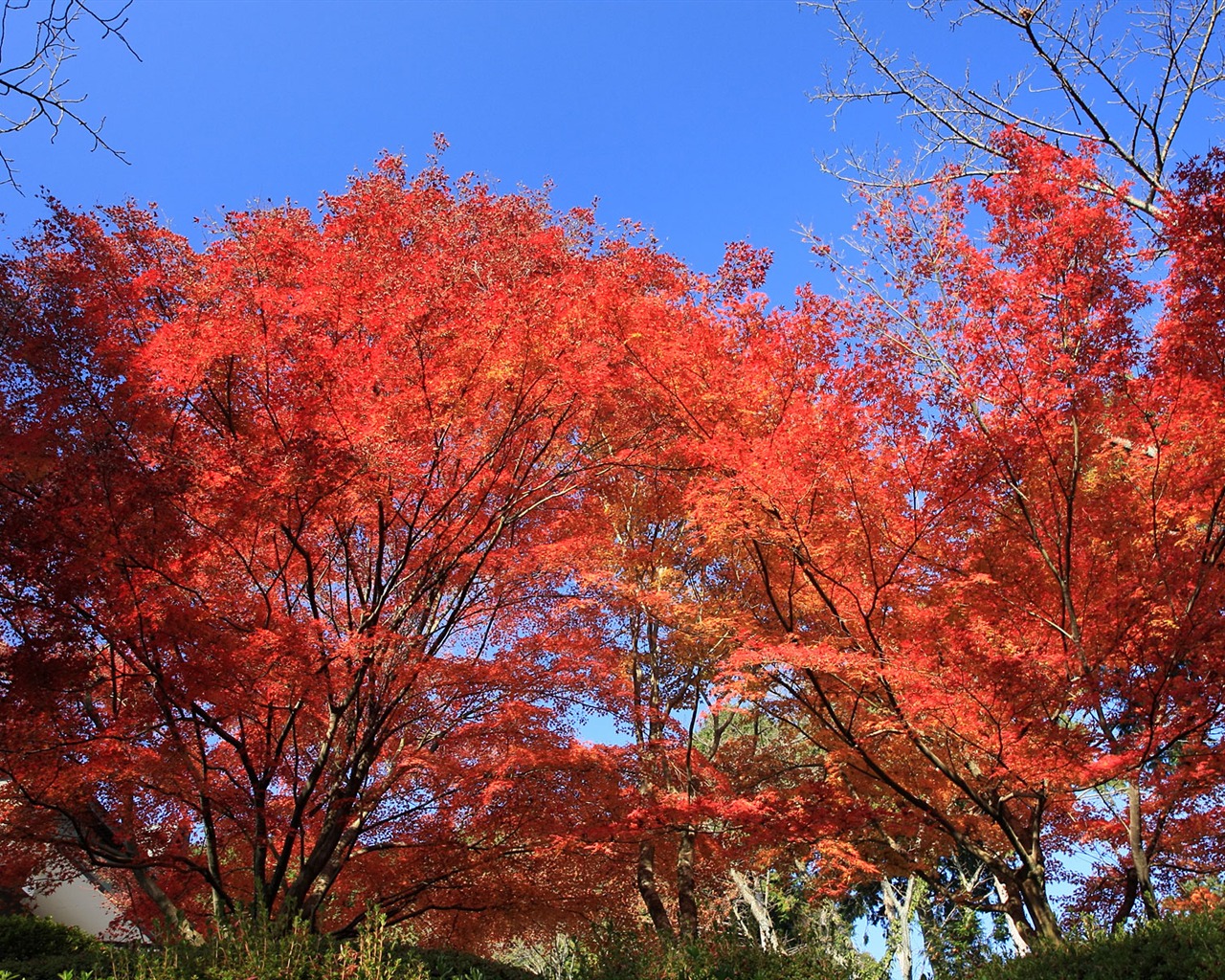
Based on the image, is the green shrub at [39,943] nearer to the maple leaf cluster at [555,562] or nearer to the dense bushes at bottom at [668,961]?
the maple leaf cluster at [555,562]

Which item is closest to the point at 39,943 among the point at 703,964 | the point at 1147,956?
the point at 703,964

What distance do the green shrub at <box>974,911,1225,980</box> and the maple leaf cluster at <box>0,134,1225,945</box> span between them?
108 centimetres

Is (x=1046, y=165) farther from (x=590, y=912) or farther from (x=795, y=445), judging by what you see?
(x=590, y=912)

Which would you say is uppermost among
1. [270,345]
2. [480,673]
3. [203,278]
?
[203,278]

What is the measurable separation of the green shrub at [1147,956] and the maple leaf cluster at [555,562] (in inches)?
42.5

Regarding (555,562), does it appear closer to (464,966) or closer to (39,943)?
(464,966)

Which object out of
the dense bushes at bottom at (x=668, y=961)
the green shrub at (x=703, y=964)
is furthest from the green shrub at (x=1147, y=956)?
the green shrub at (x=703, y=964)

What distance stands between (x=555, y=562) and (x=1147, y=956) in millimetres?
7228

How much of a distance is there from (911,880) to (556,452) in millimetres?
13206

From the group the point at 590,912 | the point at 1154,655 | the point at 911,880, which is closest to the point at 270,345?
the point at 590,912

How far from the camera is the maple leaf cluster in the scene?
7.92 metres

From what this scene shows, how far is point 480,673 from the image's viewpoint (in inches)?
404

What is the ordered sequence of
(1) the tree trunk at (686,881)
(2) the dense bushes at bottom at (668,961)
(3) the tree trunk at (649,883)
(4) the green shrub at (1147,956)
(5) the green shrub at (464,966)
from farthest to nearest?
(3) the tree trunk at (649,883)
(1) the tree trunk at (686,881)
(5) the green shrub at (464,966)
(2) the dense bushes at bottom at (668,961)
(4) the green shrub at (1147,956)

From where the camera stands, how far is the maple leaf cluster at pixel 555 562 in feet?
26.0
